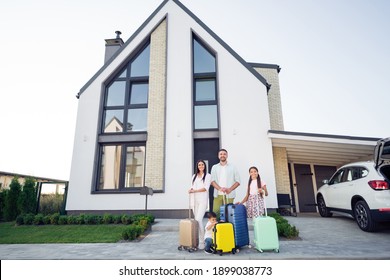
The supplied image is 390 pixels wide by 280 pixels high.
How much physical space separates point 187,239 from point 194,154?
194 inches

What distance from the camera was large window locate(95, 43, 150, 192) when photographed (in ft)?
28.5

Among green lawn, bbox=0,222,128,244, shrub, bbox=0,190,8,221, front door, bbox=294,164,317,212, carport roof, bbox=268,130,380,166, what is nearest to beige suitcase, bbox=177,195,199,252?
green lawn, bbox=0,222,128,244

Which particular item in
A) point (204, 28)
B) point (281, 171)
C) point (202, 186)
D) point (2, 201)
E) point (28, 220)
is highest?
point (204, 28)

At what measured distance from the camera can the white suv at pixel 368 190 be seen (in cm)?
448

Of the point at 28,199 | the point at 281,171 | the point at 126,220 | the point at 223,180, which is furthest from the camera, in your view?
the point at 28,199

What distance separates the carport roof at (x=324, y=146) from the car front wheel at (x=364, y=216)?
10.3 feet

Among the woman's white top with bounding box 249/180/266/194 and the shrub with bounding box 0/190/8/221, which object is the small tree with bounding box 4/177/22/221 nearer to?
the shrub with bounding box 0/190/8/221

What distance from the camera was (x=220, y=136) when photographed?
8422mm

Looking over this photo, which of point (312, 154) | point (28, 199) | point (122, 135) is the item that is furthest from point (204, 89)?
point (28, 199)

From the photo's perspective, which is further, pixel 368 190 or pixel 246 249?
pixel 368 190

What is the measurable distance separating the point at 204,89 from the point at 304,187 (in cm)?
696

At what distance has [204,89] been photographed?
372 inches

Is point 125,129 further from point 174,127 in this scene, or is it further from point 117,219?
point 117,219

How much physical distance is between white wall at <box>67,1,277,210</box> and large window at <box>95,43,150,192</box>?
43cm
